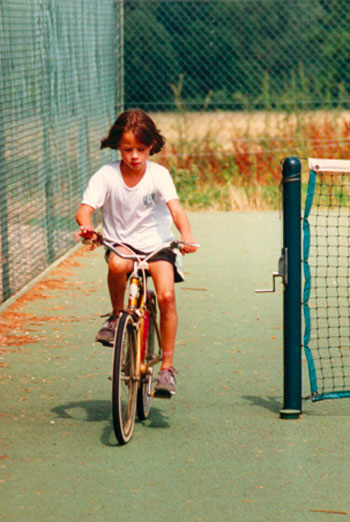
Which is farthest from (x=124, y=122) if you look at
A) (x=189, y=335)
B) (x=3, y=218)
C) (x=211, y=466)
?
(x=3, y=218)

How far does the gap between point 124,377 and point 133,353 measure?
12cm

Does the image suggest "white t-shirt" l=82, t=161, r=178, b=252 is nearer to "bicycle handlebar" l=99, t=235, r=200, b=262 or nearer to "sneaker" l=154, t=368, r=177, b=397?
"bicycle handlebar" l=99, t=235, r=200, b=262

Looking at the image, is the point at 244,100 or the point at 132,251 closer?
the point at 132,251

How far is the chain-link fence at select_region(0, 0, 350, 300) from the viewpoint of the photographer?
8.84 m

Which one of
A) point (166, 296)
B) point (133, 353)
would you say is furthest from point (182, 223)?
point (133, 353)

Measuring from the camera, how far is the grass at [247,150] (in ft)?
46.2

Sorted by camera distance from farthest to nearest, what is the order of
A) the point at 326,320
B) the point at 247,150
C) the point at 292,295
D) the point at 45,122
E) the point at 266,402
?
the point at 247,150 → the point at 45,122 → the point at 326,320 → the point at 266,402 → the point at 292,295

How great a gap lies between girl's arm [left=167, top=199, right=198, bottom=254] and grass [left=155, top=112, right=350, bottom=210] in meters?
8.71

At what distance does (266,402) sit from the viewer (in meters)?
5.68

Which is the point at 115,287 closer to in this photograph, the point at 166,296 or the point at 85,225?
the point at 166,296

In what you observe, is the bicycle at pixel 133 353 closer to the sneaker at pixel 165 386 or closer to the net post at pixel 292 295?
the sneaker at pixel 165 386

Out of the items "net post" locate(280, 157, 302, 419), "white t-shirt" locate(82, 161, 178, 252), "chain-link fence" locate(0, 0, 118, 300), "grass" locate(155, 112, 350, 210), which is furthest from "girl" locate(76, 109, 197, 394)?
"grass" locate(155, 112, 350, 210)

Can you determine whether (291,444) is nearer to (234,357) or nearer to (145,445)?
(145,445)

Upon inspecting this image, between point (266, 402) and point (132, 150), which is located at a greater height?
point (132, 150)
